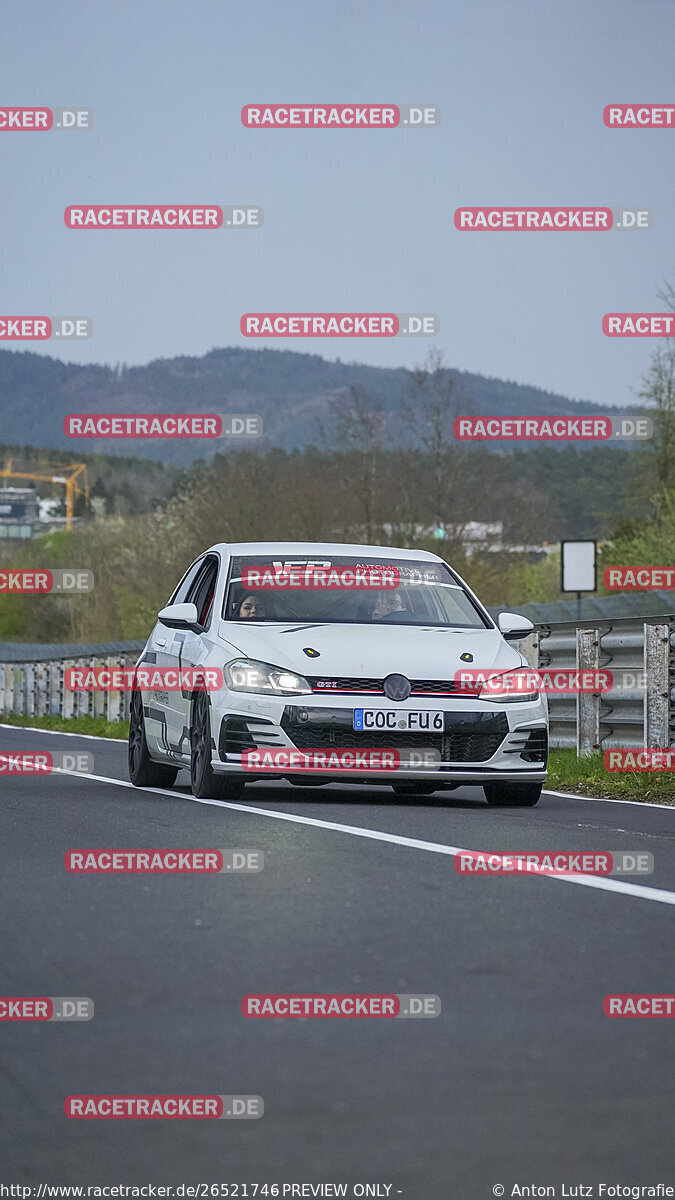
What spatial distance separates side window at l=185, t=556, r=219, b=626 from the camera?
43.4 ft

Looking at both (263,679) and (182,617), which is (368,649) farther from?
(182,617)

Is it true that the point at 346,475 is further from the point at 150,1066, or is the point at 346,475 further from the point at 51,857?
the point at 150,1066

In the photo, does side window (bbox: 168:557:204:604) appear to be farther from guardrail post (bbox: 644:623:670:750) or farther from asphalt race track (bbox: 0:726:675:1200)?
asphalt race track (bbox: 0:726:675:1200)

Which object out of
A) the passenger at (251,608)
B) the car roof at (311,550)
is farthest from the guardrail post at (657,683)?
the passenger at (251,608)

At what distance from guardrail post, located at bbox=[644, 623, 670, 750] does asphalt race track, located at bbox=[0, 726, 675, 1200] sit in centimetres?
564

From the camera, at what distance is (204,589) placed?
1374 centimetres

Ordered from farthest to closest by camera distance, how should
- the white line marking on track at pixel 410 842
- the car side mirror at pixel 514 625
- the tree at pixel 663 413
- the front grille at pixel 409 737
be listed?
1. the tree at pixel 663 413
2. the car side mirror at pixel 514 625
3. the front grille at pixel 409 737
4. the white line marking on track at pixel 410 842

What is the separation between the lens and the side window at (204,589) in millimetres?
13242

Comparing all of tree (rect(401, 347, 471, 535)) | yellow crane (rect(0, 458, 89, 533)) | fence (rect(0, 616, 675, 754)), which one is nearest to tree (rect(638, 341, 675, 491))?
tree (rect(401, 347, 471, 535))

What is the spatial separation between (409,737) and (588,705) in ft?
19.7

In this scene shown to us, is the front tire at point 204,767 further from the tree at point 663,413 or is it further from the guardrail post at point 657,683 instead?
the tree at point 663,413

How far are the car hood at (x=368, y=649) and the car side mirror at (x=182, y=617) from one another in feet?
1.56

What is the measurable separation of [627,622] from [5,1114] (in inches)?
503

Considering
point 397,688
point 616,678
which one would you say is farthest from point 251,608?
point 616,678
